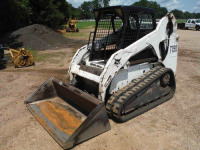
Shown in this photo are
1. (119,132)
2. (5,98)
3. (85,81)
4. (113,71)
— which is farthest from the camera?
(5,98)

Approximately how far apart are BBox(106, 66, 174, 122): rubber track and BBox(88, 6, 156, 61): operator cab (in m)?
0.84

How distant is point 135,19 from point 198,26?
2657 cm

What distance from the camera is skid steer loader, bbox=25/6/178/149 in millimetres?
3344

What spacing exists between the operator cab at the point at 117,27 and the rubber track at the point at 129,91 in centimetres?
84

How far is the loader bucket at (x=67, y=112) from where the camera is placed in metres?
3.01

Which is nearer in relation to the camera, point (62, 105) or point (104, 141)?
point (104, 141)

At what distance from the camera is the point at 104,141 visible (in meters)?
3.10

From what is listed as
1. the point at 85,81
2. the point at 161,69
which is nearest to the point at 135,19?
the point at 161,69

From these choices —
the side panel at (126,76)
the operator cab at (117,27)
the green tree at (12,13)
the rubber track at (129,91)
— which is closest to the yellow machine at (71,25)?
the green tree at (12,13)

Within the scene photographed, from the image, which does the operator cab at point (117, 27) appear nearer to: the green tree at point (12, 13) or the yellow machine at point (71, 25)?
the green tree at point (12, 13)

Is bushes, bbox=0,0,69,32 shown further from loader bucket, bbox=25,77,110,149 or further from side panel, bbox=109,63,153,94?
side panel, bbox=109,63,153,94

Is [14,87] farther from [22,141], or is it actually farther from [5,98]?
[22,141]

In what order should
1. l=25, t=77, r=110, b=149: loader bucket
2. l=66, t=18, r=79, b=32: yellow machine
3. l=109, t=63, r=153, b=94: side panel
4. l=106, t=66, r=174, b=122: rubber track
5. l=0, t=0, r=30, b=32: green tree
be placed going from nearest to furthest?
l=25, t=77, r=110, b=149: loader bucket → l=106, t=66, r=174, b=122: rubber track → l=109, t=63, r=153, b=94: side panel → l=0, t=0, r=30, b=32: green tree → l=66, t=18, r=79, b=32: yellow machine

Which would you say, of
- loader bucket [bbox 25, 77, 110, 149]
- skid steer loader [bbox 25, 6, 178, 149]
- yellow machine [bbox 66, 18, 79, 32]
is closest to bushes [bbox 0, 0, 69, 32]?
yellow machine [bbox 66, 18, 79, 32]
